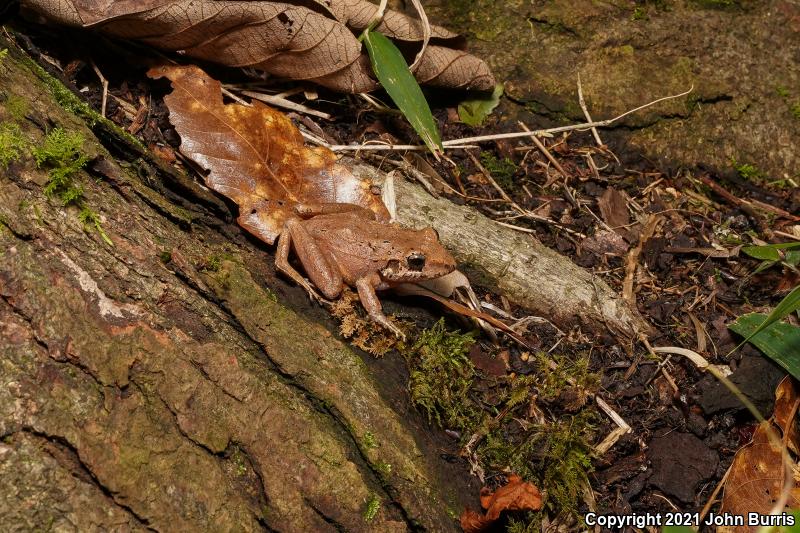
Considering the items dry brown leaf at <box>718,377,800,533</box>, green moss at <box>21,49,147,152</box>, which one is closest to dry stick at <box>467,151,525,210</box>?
dry brown leaf at <box>718,377,800,533</box>

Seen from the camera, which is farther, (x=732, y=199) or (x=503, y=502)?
(x=732, y=199)

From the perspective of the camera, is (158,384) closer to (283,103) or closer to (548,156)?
(283,103)

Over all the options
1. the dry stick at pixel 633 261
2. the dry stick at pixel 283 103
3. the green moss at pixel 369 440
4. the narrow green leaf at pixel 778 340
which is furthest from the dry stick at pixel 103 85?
the narrow green leaf at pixel 778 340

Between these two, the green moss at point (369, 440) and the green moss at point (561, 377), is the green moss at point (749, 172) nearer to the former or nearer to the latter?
the green moss at point (561, 377)

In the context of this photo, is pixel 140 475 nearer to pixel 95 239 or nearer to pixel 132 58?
pixel 95 239

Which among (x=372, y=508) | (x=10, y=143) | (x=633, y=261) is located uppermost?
(x=10, y=143)

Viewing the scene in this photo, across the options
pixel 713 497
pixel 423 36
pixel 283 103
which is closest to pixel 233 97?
pixel 283 103

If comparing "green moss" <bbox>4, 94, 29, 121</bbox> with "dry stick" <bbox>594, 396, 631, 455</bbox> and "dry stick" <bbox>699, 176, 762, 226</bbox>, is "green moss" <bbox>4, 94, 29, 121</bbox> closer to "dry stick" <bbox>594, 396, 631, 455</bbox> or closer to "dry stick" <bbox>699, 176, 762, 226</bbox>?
"dry stick" <bbox>594, 396, 631, 455</bbox>
